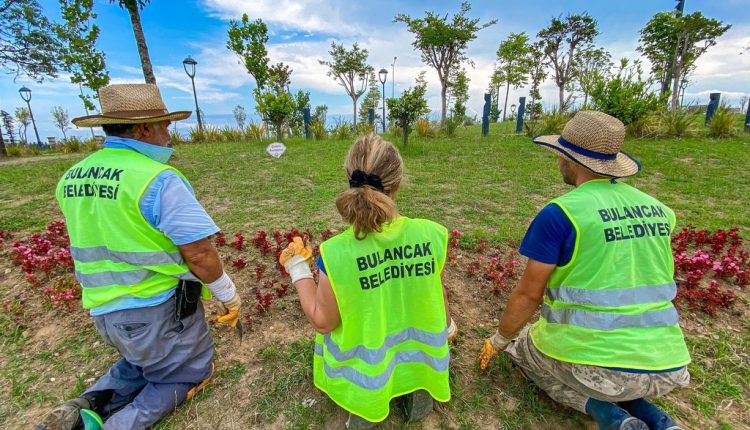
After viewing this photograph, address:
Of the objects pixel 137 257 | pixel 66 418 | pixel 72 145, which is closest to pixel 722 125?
pixel 137 257

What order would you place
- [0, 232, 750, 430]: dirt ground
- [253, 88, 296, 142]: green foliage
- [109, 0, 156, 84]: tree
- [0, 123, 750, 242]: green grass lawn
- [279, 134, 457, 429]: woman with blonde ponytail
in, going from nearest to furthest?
[279, 134, 457, 429]: woman with blonde ponytail
[0, 232, 750, 430]: dirt ground
[0, 123, 750, 242]: green grass lawn
[109, 0, 156, 84]: tree
[253, 88, 296, 142]: green foliage

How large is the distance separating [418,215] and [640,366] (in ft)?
11.8

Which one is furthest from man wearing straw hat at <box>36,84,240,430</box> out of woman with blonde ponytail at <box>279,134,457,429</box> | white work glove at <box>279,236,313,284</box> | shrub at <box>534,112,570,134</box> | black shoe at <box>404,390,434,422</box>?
shrub at <box>534,112,570,134</box>

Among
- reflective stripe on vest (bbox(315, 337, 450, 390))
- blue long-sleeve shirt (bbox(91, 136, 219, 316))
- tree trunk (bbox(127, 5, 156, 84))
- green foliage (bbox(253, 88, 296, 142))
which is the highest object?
tree trunk (bbox(127, 5, 156, 84))

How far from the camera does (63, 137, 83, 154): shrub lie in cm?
1364

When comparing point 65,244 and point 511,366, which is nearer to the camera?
point 511,366

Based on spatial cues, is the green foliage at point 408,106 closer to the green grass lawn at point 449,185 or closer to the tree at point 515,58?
the green grass lawn at point 449,185

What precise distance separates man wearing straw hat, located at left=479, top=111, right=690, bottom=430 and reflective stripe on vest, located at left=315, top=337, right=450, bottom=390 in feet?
2.03

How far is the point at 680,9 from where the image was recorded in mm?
14305

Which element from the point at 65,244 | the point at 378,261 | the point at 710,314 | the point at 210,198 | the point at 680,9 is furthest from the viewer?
the point at 680,9

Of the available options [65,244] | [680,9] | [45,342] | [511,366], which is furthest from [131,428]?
[680,9]

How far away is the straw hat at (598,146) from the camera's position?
1647 millimetres

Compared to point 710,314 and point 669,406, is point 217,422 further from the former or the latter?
point 710,314

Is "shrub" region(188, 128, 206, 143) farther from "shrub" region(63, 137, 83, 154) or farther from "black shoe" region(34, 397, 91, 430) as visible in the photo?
"black shoe" region(34, 397, 91, 430)
